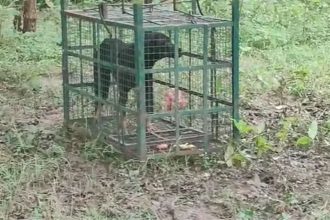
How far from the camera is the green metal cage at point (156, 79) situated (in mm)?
5887

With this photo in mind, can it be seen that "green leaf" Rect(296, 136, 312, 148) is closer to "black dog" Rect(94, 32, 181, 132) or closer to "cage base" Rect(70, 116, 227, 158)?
"cage base" Rect(70, 116, 227, 158)

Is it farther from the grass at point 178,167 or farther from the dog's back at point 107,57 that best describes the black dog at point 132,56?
the grass at point 178,167

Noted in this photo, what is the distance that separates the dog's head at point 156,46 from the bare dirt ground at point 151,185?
816 millimetres

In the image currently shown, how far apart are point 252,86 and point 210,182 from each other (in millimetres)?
3291

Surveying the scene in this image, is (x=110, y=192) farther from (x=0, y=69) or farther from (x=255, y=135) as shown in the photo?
(x=0, y=69)

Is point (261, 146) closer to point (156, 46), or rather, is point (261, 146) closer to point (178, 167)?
→ point (178, 167)

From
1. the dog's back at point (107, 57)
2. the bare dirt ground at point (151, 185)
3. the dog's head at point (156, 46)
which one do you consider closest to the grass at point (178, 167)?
the bare dirt ground at point (151, 185)

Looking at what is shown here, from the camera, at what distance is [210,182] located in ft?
18.5

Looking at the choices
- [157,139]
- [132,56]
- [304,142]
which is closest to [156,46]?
[132,56]

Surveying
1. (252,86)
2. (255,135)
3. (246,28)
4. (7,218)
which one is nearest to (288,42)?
(246,28)

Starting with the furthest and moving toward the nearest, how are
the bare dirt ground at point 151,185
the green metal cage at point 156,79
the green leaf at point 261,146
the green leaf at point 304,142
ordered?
the green leaf at point 304,142
the green leaf at point 261,146
the green metal cage at point 156,79
the bare dirt ground at point 151,185

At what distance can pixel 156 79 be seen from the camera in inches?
266

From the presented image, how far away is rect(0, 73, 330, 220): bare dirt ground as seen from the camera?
16.5 ft

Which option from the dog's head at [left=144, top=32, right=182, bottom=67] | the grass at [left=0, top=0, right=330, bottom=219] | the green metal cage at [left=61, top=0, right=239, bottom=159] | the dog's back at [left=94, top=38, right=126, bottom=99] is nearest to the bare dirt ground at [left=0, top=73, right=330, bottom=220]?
the grass at [left=0, top=0, right=330, bottom=219]
